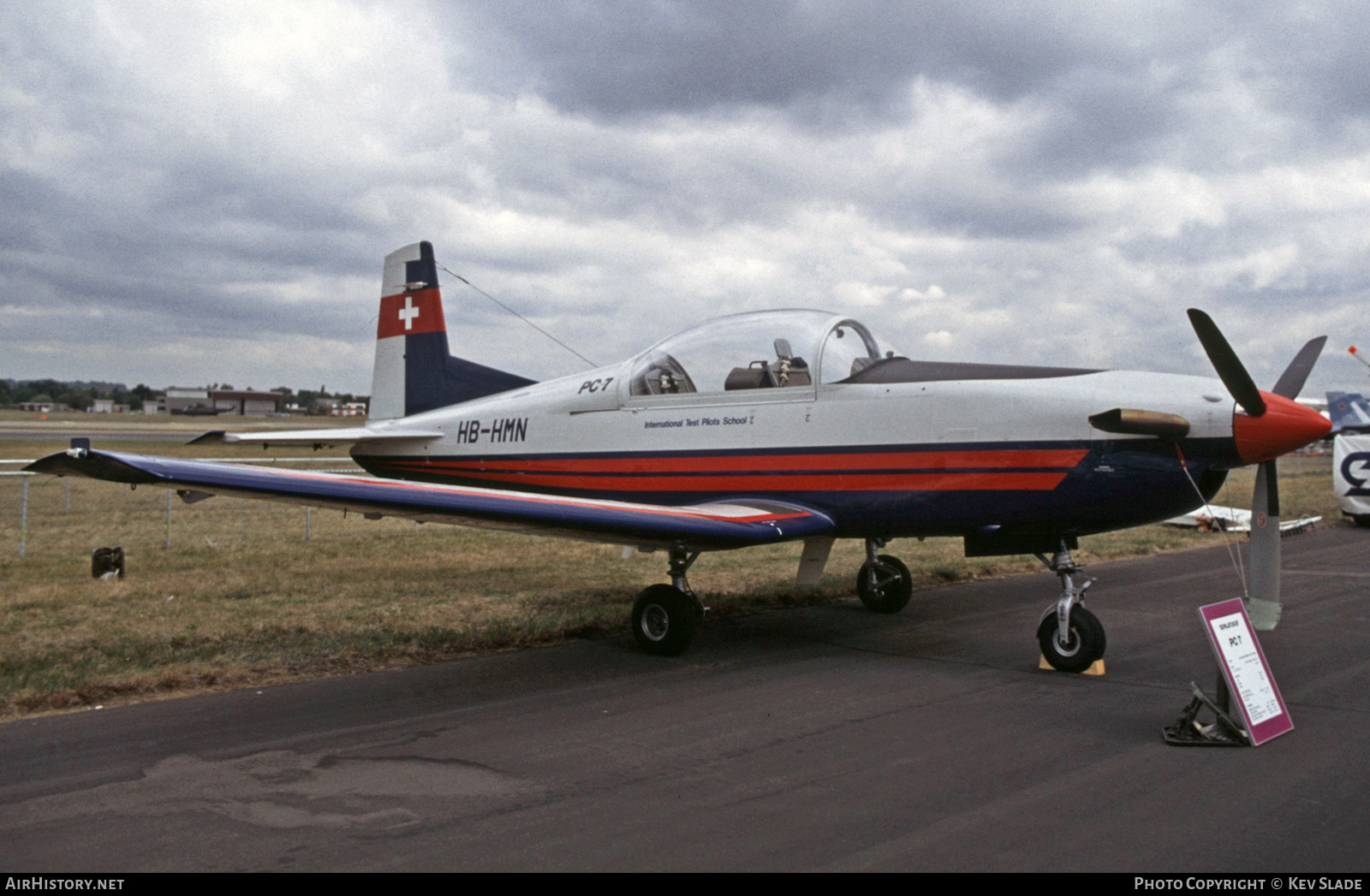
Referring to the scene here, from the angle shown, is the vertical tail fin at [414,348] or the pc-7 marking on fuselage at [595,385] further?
the vertical tail fin at [414,348]

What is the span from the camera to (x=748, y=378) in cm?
723

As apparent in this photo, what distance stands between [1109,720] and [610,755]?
2666 millimetres

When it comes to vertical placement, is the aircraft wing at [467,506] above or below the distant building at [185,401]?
below

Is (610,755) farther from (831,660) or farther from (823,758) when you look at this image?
(831,660)

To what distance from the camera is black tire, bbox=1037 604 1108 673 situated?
5.94 m

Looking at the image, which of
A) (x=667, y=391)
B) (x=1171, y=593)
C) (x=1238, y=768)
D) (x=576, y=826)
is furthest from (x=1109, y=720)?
(x=1171, y=593)

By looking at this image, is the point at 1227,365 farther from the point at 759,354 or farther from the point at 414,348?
the point at 414,348

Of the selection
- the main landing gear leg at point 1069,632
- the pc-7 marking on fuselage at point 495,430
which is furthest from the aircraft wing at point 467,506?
the pc-7 marking on fuselage at point 495,430

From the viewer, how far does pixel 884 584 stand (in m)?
8.79

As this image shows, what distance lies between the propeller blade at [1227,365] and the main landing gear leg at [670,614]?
356 centimetres

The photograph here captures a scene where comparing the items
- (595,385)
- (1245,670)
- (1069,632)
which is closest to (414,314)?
(595,385)

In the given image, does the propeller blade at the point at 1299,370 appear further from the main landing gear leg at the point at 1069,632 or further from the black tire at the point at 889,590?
the black tire at the point at 889,590

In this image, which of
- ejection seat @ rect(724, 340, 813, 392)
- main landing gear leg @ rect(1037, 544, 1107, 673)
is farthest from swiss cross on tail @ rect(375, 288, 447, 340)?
main landing gear leg @ rect(1037, 544, 1107, 673)

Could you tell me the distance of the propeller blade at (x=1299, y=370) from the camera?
269 inches
